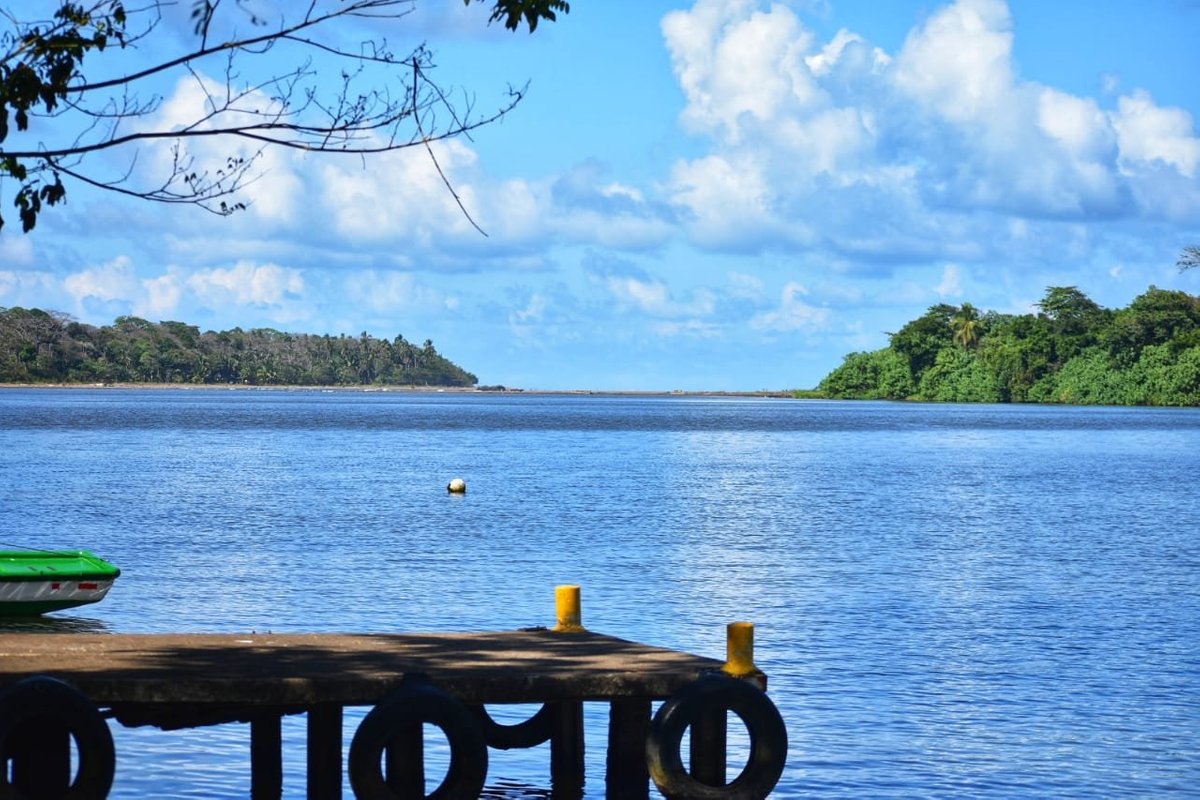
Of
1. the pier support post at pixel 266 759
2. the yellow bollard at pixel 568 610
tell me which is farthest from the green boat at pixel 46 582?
the yellow bollard at pixel 568 610

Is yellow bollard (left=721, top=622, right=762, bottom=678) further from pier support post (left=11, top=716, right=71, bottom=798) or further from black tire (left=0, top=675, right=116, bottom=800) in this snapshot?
pier support post (left=11, top=716, right=71, bottom=798)

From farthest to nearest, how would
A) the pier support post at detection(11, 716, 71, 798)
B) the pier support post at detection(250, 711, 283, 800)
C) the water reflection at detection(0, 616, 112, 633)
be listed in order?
the water reflection at detection(0, 616, 112, 633) → the pier support post at detection(250, 711, 283, 800) → the pier support post at detection(11, 716, 71, 798)

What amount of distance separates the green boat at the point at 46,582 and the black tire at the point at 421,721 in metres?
13.2

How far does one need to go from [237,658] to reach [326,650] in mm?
865

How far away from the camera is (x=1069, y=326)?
17950cm

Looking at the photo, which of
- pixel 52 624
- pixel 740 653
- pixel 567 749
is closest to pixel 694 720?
pixel 740 653

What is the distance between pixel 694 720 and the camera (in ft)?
44.9

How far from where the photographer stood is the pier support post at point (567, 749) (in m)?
15.4

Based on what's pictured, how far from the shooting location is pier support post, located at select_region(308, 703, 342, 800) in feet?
46.7

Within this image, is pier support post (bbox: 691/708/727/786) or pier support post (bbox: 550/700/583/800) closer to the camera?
pier support post (bbox: 691/708/727/786)

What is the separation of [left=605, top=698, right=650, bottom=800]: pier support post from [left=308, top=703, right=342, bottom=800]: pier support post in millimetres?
2348

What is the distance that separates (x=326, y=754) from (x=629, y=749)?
2.57 metres

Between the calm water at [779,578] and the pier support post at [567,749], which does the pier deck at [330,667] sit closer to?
the pier support post at [567,749]

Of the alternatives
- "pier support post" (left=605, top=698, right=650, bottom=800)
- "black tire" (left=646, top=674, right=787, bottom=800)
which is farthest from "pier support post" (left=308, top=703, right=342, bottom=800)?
"black tire" (left=646, top=674, right=787, bottom=800)
